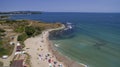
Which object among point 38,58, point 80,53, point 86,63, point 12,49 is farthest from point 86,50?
point 12,49

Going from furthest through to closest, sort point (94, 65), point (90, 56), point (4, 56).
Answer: point (90, 56) < point (4, 56) < point (94, 65)

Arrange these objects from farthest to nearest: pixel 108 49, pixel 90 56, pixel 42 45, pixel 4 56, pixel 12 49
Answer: pixel 42 45 → pixel 108 49 → pixel 12 49 → pixel 90 56 → pixel 4 56

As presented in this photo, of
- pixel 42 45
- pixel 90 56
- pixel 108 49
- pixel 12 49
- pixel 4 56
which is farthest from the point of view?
pixel 42 45

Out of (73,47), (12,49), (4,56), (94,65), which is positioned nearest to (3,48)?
(12,49)

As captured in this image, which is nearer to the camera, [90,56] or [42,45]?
[90,56]

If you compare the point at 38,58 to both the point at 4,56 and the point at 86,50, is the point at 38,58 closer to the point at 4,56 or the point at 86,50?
the point at 4,56

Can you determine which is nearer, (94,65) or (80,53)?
(94,65)

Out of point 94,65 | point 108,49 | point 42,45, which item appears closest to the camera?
point 94,65

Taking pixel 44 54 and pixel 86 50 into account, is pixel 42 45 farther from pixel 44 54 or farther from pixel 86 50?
pixel 86 50
